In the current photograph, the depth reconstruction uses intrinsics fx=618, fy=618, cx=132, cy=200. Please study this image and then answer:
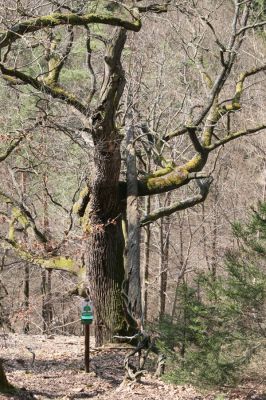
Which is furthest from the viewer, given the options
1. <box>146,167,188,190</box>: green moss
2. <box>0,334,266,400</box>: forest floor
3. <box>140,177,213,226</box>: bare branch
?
<box>140,177,213,226</box>: bare branch

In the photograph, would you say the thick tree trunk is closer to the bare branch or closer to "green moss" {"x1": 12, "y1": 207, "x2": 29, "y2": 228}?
the bare branch

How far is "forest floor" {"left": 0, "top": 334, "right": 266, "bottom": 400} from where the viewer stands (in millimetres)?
6660

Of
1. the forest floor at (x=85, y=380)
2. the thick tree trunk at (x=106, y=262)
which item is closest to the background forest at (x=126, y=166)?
the thick tree trunk at (x=106, y=262)

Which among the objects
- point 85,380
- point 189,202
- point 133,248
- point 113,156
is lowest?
point 85,380

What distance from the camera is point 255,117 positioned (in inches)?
739

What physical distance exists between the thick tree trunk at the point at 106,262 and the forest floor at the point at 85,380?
44 centimetres

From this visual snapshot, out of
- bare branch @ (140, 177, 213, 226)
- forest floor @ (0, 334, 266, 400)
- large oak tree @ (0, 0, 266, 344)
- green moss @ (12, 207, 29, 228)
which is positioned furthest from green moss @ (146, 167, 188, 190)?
green moss @ (12, 207, 29, 228)

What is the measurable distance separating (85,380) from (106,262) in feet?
8.10

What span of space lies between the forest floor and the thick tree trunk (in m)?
0.44

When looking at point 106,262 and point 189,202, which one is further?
A: point 189,202

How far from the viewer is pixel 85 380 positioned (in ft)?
26.8

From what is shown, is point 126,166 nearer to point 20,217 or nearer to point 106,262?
point 106,262

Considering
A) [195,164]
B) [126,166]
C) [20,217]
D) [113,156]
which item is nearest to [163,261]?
[20,217]

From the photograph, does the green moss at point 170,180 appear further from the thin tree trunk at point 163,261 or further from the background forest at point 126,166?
the thin tree trunk at point 163,261
